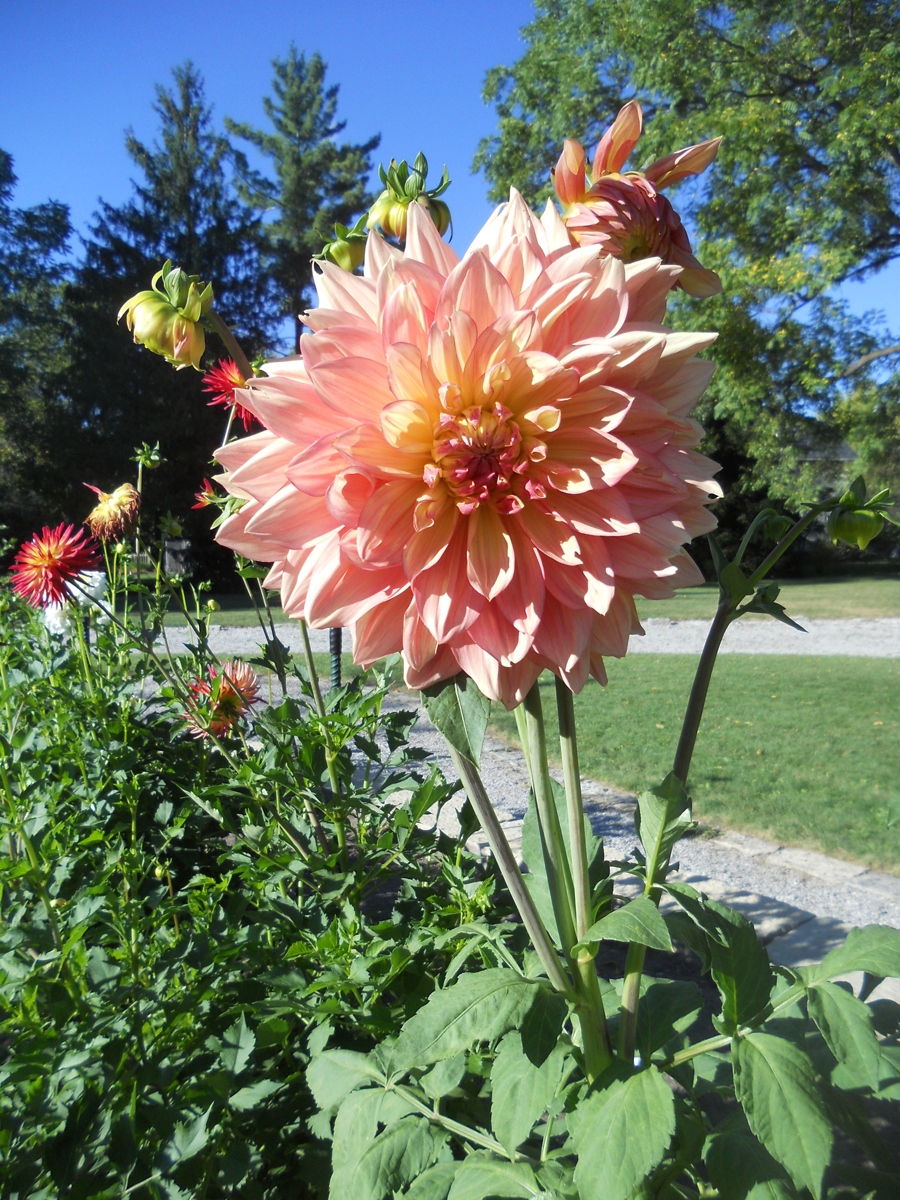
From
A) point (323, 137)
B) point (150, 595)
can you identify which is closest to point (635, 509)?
point (150, 595)

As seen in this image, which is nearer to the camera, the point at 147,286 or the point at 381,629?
the point at 381,629

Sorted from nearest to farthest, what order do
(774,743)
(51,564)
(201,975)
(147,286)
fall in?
(201,975)
(51,564)
(774,743)
(147,286)

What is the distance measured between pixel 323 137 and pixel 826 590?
74.2 ft

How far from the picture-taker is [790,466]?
13312 mm

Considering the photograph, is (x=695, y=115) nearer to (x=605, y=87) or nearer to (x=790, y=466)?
(x=605, y=87)

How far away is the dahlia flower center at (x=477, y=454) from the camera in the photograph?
2.14ft

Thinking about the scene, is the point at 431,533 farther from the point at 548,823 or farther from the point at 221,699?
the point at 221,699

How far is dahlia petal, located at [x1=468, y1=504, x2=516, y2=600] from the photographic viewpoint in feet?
2.08

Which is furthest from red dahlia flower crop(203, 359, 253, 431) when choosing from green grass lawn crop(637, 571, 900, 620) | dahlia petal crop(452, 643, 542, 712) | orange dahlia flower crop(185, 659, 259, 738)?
green grass lawn crop(637, 571, 900, 620)

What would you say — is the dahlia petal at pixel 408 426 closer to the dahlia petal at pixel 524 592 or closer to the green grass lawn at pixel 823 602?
the dahlia petal at pixel 524 592

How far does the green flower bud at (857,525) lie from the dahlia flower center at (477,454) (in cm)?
49

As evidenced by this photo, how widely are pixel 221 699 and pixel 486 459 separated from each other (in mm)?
1476

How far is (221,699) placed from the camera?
194cm

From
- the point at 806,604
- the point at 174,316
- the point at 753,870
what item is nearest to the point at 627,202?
the point at 174,316
